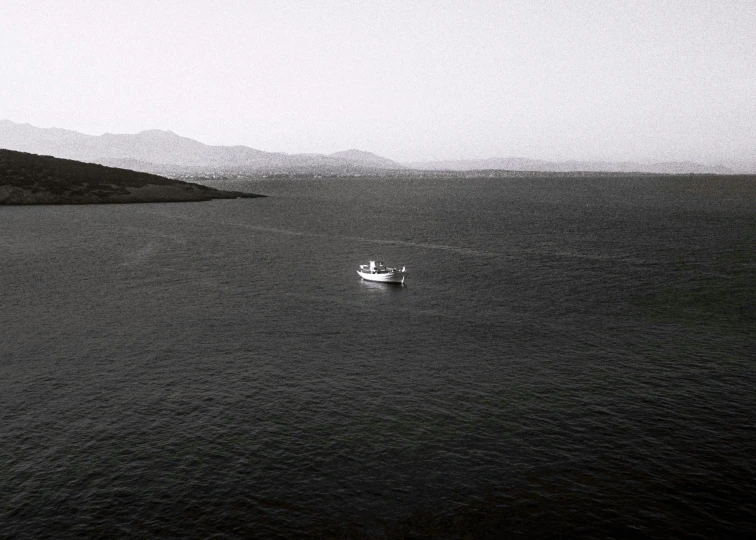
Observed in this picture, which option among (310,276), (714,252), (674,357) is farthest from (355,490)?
(714,252)

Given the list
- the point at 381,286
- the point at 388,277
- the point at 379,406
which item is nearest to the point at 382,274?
the point at 388,277

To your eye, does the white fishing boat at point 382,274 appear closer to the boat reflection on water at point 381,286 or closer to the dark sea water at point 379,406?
the boat reflection on water at point 381,286

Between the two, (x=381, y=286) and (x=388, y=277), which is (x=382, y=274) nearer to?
(x=388, y=277)

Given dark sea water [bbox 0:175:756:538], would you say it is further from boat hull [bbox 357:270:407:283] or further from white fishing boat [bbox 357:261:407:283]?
white fishing boat [bbox 357:261:407:283]

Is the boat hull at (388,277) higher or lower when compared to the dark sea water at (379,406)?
higher

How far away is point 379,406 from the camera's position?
6034 centimetres

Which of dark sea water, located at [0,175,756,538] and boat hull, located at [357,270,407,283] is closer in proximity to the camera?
dark sea water, located at [0,175,756,538]

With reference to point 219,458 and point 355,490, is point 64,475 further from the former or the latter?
point 355,490

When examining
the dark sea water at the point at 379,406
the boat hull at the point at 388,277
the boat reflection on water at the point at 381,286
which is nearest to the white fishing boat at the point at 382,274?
the boat hull at the point at 388,277

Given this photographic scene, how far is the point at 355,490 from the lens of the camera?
46312 millimetres

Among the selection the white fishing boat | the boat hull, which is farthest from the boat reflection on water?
the white fishing boat

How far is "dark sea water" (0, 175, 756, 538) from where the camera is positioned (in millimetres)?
43844

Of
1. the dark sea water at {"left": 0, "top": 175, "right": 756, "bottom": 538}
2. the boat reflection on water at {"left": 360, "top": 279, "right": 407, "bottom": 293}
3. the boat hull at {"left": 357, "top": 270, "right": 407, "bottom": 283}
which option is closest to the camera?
the dark sea water at {"left": 0, "top": 175, "right": 756, "bottom": 538}

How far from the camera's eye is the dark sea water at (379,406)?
43844 millimetres
